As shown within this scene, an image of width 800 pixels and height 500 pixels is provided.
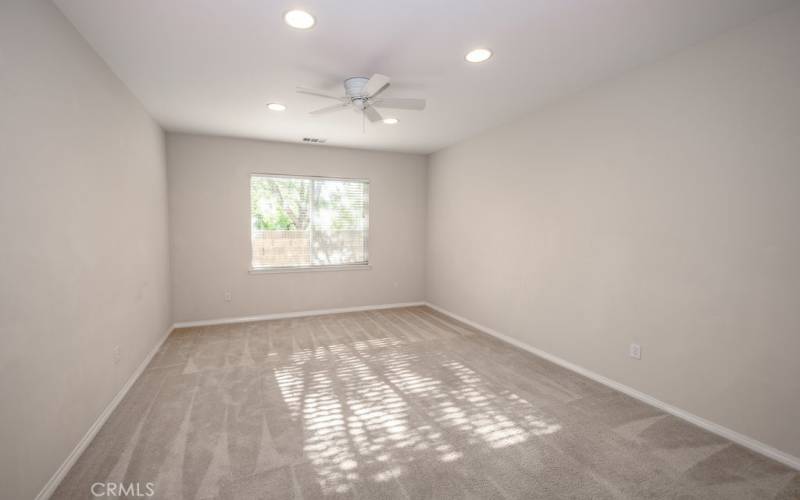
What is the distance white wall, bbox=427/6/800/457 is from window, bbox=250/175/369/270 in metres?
2.61

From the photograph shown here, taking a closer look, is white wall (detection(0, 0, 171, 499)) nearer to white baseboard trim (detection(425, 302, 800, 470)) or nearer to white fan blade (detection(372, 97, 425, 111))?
white fan blade (detection(372, 97, 425, 111))

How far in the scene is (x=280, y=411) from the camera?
2582mm

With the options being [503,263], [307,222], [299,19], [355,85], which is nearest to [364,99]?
[355,85]

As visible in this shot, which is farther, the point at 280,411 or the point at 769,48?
the point at 280,411

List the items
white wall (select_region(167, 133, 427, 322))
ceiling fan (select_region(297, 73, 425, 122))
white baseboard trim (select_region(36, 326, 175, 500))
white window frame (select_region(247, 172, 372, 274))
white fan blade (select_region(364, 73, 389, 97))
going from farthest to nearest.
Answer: white window frame (select_region(247, 172, 372, 274)) < white wall (select_region(167, 133, 427, 322)) < ceiling fan (select_region(297, 73, 425, 122)) < white fan blade (select_region(364, 73, 389, 97)) < white baseboard trim (select_region(36, 326, 175, 500))

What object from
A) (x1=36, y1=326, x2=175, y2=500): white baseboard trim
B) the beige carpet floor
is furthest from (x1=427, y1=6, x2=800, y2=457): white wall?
(x1=36, y1=326, x2=175, y2=500): white baseboard trim

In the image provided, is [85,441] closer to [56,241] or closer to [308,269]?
[56,241]

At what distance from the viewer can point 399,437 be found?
2.27 metres

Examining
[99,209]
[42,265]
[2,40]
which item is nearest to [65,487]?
[42,265]

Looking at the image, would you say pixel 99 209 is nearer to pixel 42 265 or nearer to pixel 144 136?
pixel 42 265

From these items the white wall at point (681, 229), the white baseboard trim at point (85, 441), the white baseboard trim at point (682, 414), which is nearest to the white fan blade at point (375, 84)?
the white wall at point (681, 229)

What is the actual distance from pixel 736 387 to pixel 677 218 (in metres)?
1.13

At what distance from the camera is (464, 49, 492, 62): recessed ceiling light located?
2.46 metres

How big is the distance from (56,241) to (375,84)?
2116 mm
